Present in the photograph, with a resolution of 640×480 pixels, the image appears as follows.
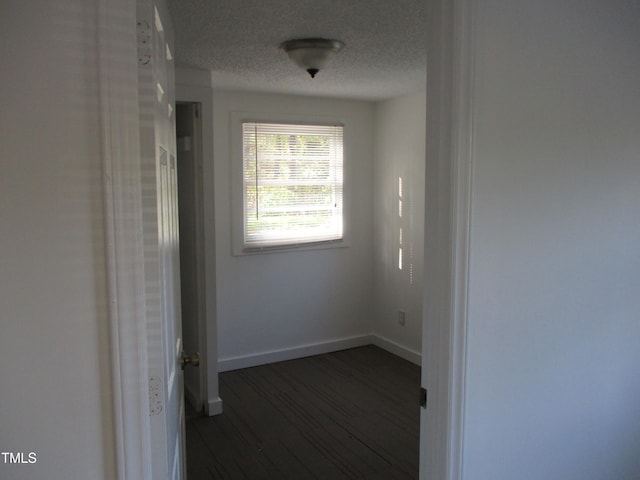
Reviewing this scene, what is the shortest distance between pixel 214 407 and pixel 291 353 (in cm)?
120

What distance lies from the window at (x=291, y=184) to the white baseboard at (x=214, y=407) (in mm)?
1322

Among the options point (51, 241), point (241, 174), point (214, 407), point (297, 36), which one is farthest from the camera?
point (241, 174)

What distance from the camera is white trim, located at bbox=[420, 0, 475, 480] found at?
141cm

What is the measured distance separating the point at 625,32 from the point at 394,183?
301 centimetres

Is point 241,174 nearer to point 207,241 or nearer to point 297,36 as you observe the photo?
point 207,241

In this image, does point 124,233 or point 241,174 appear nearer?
point 124,233

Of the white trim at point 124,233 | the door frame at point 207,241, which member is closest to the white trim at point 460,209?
the white trim at point 124,233

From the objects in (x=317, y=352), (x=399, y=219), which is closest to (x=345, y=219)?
(x=399, y=219)

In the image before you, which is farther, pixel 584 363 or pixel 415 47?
pixel 415 47

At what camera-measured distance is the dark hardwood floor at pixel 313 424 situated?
2980 millimetres

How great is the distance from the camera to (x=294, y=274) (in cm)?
468

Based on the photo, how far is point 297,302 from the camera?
15.5 ft

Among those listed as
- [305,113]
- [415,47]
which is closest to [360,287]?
[305,113]

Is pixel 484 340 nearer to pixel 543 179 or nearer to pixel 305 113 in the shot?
pixel 543 179
